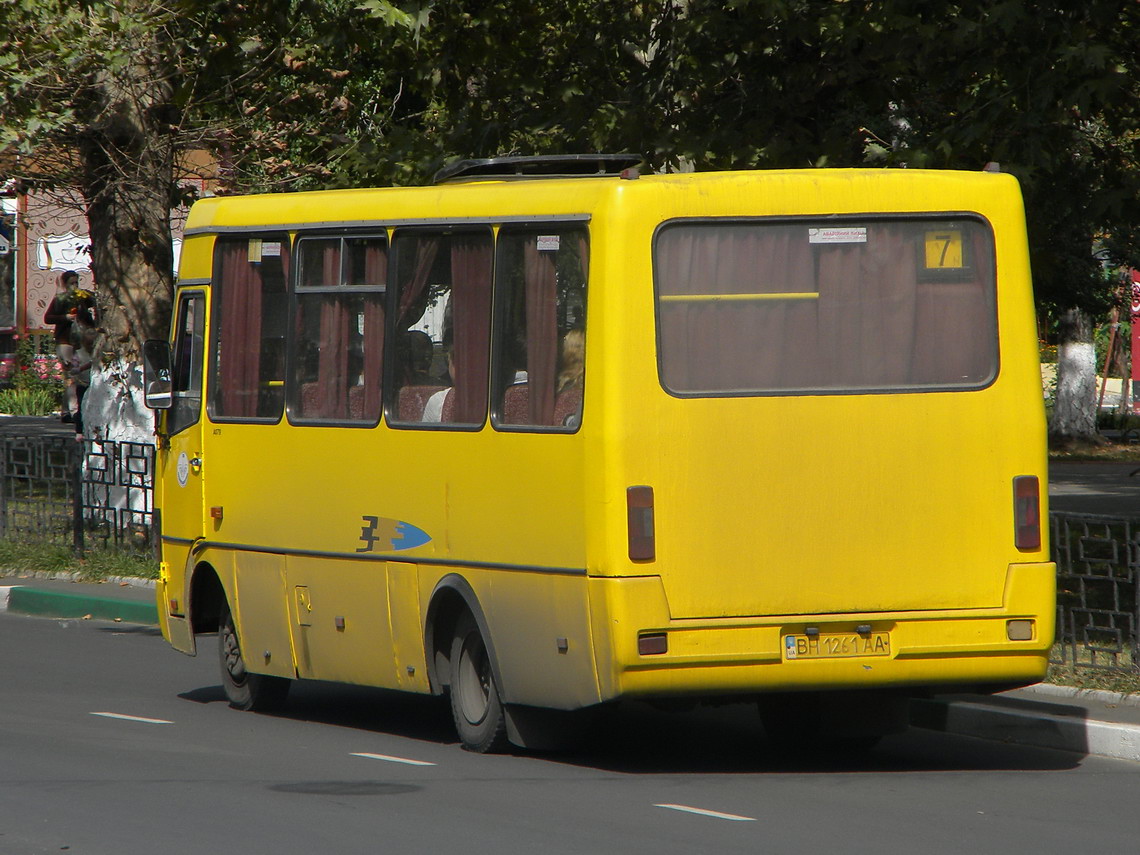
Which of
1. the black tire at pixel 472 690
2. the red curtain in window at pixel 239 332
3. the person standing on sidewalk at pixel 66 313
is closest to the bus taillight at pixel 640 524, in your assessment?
the black tire at pixel 472 690

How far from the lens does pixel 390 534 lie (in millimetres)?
9328

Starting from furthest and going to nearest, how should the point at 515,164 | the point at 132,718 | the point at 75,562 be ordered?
the point at 75,562
the point at 132,718
the point at 515,164

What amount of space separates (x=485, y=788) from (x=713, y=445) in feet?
5.36

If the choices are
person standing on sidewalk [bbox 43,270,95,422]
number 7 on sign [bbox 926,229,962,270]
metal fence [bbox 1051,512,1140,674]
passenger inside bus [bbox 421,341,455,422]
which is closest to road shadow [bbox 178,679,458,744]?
passenger inside bus [bbox 421,341,455,422]

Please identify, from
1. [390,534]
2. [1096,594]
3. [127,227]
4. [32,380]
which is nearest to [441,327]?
[390,534]

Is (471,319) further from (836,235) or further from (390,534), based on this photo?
(836,235)

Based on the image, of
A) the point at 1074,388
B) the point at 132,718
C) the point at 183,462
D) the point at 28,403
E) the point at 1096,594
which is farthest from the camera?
the point at 28,403

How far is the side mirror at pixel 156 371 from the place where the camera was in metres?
10.6

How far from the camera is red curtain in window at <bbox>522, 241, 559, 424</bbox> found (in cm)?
844

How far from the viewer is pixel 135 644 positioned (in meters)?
13.6

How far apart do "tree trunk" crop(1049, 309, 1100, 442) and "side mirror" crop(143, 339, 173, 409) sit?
22.1 meters

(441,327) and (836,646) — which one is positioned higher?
(441,327)

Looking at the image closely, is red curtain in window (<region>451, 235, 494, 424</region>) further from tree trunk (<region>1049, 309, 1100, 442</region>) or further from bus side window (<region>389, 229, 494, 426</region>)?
tree trunk (<region>1049, 309, 1100, 442</region>)

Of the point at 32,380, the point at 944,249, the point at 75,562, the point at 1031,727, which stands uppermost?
the point at 32,380
